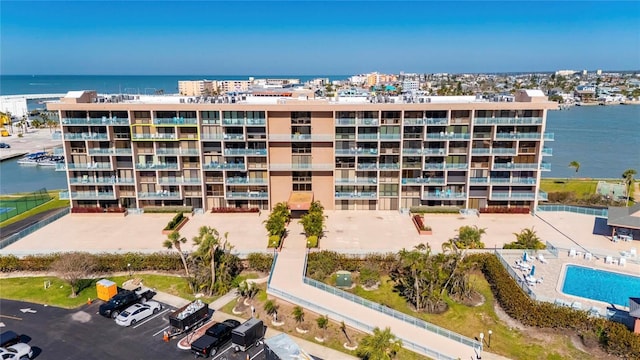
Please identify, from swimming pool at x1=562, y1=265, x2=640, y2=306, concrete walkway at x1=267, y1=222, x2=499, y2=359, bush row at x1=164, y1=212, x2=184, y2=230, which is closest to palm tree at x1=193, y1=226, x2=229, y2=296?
concrete walkway at x1=267, y1=222, x2=499, y2=359

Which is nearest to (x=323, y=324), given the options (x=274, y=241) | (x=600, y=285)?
(x=274, y=241)

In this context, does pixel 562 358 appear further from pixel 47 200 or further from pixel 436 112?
pixel 47 200

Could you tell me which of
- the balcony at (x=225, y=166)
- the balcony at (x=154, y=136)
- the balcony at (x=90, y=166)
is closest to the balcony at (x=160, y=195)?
the balcony at (x=90, y=166)

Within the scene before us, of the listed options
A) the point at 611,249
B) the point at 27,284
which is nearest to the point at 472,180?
→ the point at 611,249

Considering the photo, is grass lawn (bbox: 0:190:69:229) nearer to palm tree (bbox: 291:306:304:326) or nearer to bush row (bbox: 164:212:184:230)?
bush row (bbox: 164:212:184:230)

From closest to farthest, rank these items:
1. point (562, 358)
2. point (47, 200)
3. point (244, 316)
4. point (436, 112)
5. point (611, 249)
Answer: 1. point (562, 358)
2. point (244, 316)
3. point (611, 249)
4. point (436, 112)
5. point (47, 200)

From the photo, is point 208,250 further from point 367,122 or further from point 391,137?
point 391,137

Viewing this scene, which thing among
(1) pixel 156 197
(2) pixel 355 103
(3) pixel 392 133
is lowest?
(1) pixel 156 197
